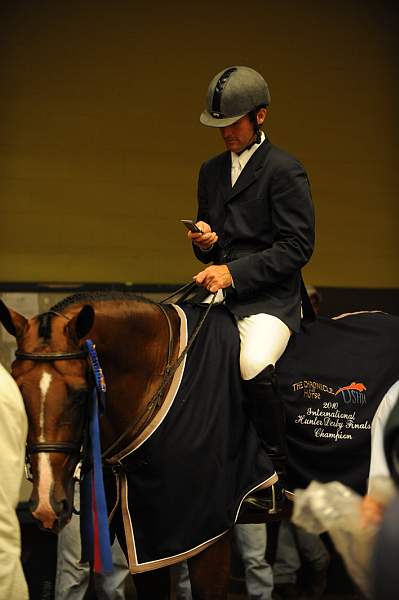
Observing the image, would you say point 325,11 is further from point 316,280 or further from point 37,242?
point 37,242

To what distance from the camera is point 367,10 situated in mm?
6977

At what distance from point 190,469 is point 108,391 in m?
0.41

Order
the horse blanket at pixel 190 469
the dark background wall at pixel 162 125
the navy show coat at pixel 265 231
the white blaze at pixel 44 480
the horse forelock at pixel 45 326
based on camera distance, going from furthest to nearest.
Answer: the dark background wall at pixel 162 125 → the navy show coat at pixel 265 231 → the horse blanket at pixel 190 469 → the horse forelock at pixel 45 326 → the white blaze at pixel 44 480

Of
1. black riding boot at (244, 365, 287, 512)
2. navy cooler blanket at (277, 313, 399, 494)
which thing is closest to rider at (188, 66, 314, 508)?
black riding boot at (244, 365, 287, 512)

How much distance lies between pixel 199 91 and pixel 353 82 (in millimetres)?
1062

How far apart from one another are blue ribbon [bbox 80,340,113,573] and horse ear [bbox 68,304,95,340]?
0.05 meters

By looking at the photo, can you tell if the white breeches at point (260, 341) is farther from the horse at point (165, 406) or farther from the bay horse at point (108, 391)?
the bay horse at point (108, 391)

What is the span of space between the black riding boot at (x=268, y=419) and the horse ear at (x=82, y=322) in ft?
2.13

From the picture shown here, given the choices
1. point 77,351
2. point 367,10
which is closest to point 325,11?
point 367,10

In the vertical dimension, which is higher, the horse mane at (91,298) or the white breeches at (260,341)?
the horse mane at (91,298)

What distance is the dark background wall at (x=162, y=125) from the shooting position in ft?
21.5

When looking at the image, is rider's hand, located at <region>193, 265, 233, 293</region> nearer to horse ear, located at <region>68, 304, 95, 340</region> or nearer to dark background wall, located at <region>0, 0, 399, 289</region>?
horse ear, located at <region>68, 304, 95, 340</region>

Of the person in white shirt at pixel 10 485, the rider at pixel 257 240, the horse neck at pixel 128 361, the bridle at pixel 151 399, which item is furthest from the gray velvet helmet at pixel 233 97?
the person in white shirt at pixel 10 485

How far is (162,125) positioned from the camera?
6727 mm
